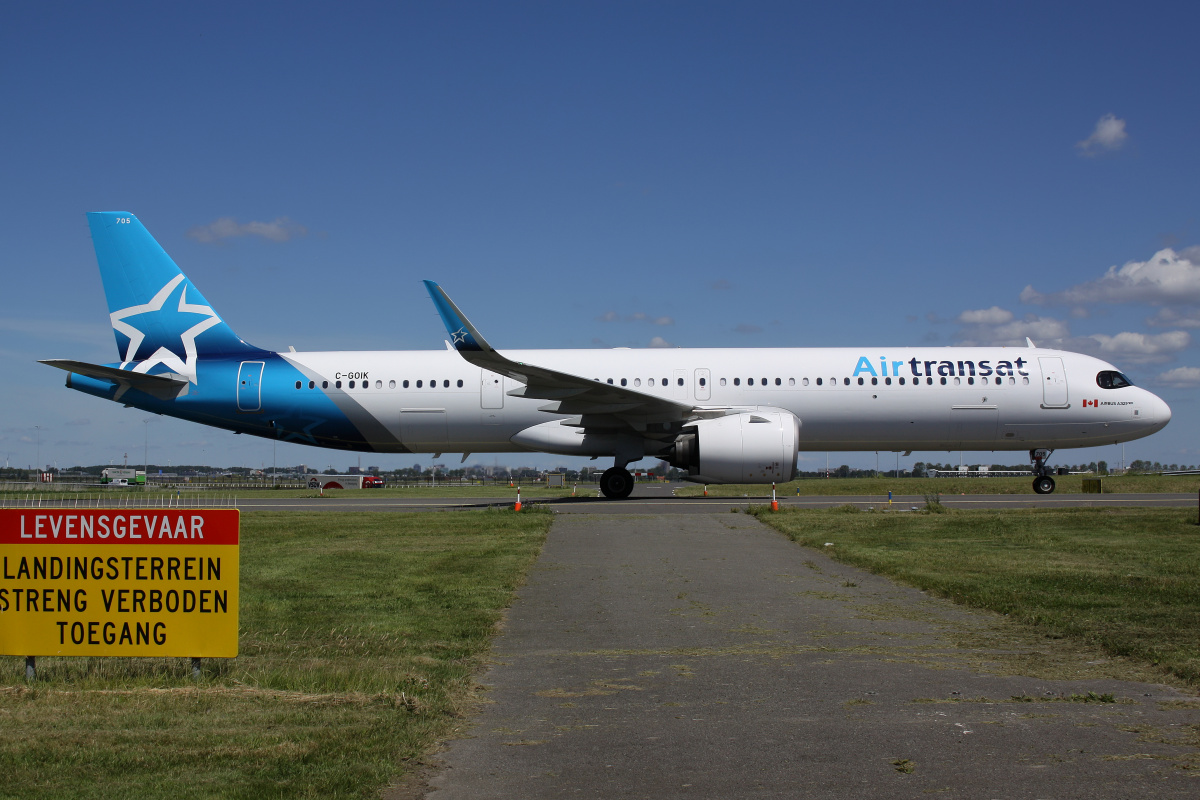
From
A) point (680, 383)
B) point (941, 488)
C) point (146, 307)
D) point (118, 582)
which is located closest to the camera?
point (118, 582)

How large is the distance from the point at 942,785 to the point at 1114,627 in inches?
165

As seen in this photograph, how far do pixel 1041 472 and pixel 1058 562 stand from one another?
16.7m

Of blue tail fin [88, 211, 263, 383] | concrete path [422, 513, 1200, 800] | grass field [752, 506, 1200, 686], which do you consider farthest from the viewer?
blue tail fin [88, 211, 263, 383]

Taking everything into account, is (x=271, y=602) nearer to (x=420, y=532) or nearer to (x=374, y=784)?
(x=374, y=784)

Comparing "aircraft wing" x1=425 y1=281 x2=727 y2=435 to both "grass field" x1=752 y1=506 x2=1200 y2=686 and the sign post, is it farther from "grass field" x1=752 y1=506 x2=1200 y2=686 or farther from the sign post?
the sign post

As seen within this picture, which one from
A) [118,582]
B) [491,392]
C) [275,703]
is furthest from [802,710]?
[491,392]

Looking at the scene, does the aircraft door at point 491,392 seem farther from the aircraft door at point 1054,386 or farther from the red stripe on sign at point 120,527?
the red stripe on sign at point 120,527

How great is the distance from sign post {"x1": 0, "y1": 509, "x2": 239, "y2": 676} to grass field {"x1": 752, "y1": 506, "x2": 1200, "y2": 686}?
6077 millimetres

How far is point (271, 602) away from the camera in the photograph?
28.9 ft

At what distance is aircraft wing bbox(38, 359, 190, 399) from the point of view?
23.1 m

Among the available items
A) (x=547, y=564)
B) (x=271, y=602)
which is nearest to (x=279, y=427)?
(x=547, y=564)

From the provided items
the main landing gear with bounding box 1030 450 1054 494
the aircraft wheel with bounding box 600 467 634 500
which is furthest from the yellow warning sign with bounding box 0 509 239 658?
the main landing gear with bounding box 1030 450 1054 494

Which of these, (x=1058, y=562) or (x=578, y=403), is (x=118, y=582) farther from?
(x=578, y=403)

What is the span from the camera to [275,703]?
5.16m
